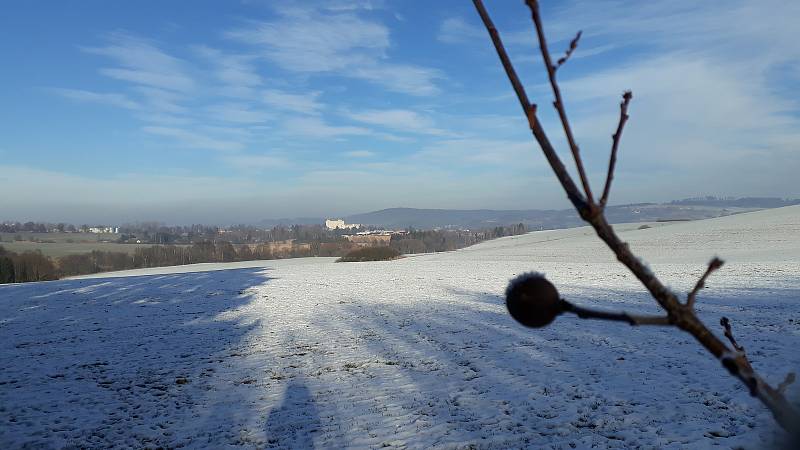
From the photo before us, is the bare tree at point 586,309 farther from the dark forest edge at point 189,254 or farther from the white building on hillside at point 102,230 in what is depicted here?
the white building on hillside at point 102,230

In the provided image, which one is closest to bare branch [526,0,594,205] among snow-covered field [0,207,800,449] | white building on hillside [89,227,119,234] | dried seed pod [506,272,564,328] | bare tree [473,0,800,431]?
bare tree [473,0,800,431]

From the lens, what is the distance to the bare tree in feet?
1.59

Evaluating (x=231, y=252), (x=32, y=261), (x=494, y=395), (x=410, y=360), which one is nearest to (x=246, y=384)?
(x=410, y=360)

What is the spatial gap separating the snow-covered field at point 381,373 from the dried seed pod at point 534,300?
221 millimetres

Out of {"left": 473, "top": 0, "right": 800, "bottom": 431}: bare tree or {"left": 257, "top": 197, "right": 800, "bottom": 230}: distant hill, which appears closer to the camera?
{"left": 473, "top": 0, "right": 800, "bottom": 431}: bare tree

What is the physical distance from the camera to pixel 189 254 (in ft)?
238

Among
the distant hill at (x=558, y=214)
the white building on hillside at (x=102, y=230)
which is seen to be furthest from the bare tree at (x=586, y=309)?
the white building on hillside at (x=102, y=230)

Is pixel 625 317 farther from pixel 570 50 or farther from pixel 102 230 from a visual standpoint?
pixel 102 230

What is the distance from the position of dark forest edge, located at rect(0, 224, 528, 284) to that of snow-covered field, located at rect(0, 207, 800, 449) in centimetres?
3415

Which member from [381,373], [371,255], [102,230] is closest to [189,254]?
[371,255]

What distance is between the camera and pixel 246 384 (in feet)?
35.2

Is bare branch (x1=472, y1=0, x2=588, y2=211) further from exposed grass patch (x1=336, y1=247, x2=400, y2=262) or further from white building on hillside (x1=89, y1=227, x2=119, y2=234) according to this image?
white building on hillside (x1=89, y1=227, x2=119, y2=234)

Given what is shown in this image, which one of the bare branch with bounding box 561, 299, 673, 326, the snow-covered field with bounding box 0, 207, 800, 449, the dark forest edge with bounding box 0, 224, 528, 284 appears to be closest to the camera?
the bare branch with bounding box 561, 299, 673, 326

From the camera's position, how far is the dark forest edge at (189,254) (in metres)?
47.8
